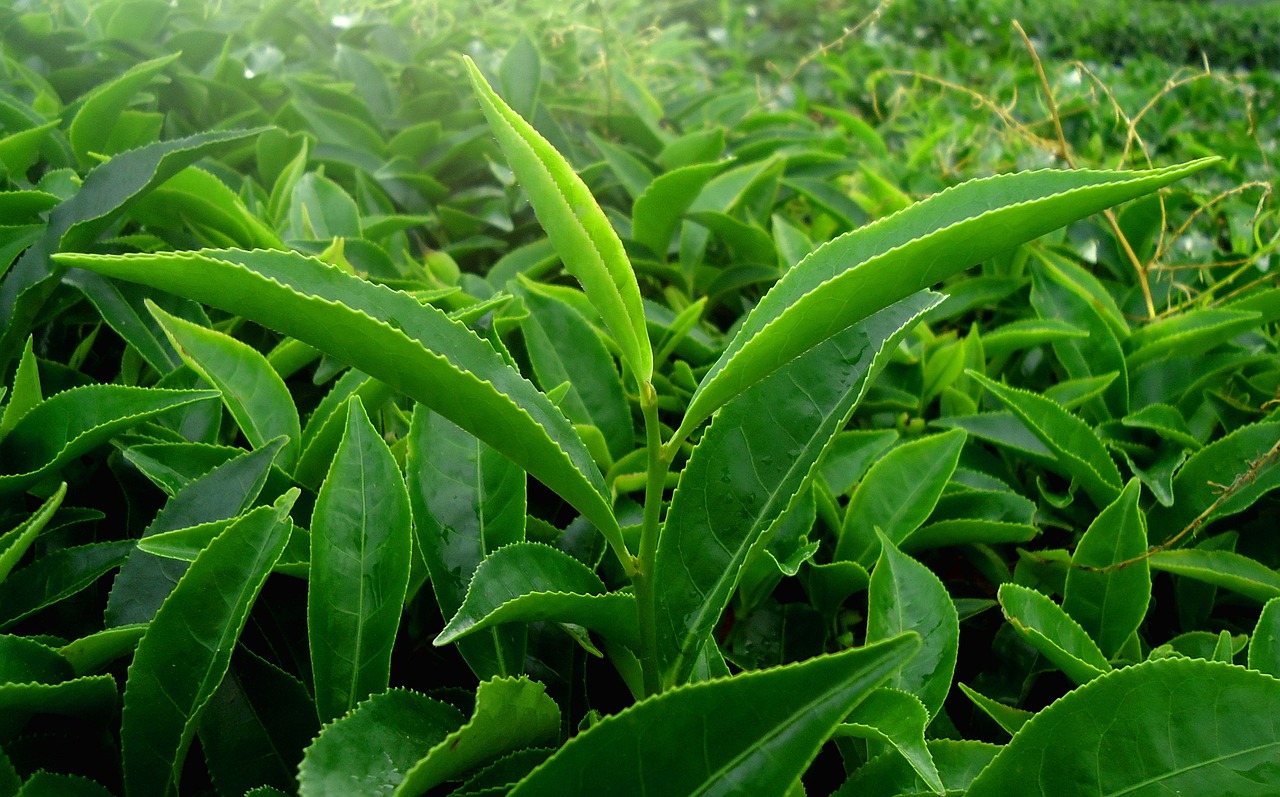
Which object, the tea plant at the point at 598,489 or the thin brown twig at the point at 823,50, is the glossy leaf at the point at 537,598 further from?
the thin brown twig at the point at 823,50

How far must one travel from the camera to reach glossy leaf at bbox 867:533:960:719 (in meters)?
0.95

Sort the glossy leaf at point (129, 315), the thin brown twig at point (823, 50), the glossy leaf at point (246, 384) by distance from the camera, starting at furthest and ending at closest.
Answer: the thin brown twig at point (823, 50) < the glossy leaf at point (129, 315) < the glossy leaf at point (246, 384)

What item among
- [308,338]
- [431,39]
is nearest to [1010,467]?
[308,338]

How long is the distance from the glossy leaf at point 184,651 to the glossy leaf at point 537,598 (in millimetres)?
191

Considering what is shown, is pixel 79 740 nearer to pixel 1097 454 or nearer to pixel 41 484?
pixel 41 484

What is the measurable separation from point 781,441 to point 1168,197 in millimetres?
1623

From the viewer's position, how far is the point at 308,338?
26.3 inches

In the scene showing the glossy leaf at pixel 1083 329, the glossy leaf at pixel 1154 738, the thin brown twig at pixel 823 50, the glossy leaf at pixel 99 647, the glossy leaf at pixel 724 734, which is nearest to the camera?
the glossy leaf at pixel 724 734

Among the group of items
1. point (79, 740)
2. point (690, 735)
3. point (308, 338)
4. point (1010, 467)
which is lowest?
point (1010, 467)

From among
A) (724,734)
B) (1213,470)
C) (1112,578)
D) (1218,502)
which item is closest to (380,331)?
(724,734)

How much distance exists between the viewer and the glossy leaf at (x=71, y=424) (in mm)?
979

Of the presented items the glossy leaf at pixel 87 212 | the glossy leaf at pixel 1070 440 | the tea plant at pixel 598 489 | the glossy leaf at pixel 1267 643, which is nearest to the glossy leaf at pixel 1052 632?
the tea plant at pixel 598 489

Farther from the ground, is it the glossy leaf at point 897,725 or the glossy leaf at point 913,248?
the glossy leaf at point 913,248

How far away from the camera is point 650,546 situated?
2.58 feet
